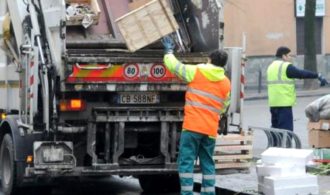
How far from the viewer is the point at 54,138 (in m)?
8.94

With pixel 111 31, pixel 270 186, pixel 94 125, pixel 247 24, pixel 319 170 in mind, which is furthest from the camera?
pixel 247 24

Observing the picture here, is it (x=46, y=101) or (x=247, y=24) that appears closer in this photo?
(x=46, y=101)

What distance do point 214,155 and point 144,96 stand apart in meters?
1.01

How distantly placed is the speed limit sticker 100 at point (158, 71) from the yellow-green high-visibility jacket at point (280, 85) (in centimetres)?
281

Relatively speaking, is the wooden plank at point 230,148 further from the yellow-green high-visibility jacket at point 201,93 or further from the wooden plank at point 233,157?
the yellow-green high-visibility jacket at point 201,93

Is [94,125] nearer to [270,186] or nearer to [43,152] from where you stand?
[43,152]

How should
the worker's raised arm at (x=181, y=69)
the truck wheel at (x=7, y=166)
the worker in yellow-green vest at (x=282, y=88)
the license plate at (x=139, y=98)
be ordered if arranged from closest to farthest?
the worker's raised arm at (x=181, y=69)
the license plate at (x=139, y=98)
the truck wheel at (x=7, y=166)
the worker in yellow-green vest at (x=282, y=88)

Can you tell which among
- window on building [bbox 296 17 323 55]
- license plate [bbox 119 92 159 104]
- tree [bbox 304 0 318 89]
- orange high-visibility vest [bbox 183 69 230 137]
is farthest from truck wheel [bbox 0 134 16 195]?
window on building [bbox 296 17 323 55]

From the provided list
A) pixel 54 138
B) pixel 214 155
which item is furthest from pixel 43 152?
pixel 214 155

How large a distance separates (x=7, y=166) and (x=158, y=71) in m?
2.00

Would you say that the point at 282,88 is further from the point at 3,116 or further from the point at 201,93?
the point at 3,116

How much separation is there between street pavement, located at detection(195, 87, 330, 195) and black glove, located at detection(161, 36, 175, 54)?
1363 millimetres

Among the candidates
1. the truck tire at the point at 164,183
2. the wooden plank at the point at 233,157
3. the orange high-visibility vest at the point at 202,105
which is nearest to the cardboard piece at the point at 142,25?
the orange high-visibility vest at the point at 202,105

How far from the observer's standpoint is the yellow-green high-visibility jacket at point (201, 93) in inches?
330
